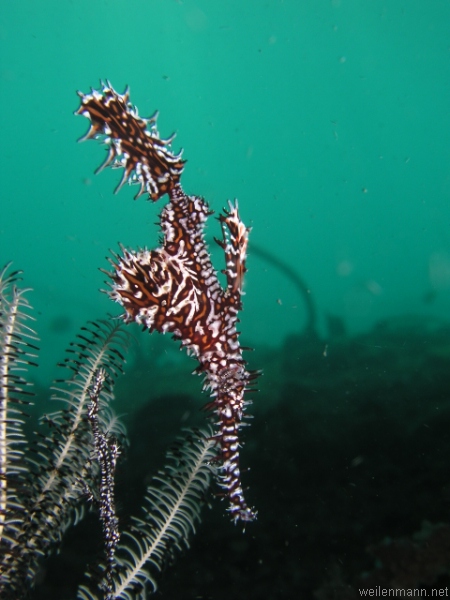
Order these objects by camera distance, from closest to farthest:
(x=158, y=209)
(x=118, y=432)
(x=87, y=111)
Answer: (x=87, y=111)
(x=158, y=209)
(x=118, y=432)

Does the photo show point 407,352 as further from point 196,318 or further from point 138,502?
point 196,318

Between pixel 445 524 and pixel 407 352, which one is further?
pixel 407 352

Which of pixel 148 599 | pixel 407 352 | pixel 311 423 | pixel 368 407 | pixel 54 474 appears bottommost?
pixel 148 599

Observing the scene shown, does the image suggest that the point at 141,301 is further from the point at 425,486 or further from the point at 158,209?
the point at 425,486

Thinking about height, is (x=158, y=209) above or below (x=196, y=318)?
above

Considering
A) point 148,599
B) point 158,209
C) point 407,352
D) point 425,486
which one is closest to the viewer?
point 158,209

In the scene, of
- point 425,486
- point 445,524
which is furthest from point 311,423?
point 445,524
